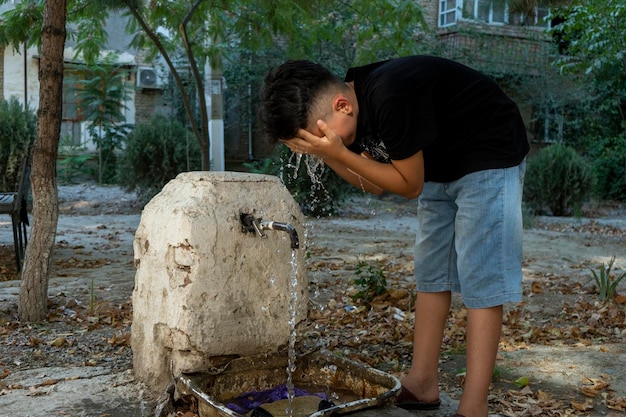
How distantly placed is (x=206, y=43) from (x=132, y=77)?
817 cm

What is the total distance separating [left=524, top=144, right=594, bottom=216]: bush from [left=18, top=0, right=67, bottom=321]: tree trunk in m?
9.09

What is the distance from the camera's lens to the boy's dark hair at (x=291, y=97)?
222 centimetres

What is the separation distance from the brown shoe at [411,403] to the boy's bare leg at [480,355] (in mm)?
346

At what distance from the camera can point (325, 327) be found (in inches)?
161

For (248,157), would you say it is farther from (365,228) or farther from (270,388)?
(270,388)

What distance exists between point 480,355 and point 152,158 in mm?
9256

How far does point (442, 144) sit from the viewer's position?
2.42m

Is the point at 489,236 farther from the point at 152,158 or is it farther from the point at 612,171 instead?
the point at 612,171

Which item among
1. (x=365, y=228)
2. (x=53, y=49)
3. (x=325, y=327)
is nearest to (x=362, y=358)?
(x=325, y=327)

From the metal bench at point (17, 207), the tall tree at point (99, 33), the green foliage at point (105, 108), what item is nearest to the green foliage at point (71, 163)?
the green foliage at point (105, 108)

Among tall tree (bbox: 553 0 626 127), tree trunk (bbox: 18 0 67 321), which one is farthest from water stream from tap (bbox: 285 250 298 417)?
tall tree (bbox: 553 0 626 127)

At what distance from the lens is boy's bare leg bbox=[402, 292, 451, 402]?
8.87 feet

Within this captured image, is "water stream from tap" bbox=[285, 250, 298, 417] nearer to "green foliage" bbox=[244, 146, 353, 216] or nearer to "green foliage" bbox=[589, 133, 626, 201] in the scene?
"green foliage" bbox=[244, 146, 353, 216]

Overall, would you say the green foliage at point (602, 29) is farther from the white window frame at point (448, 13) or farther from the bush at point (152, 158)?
the white window frame at point (448, 13)
